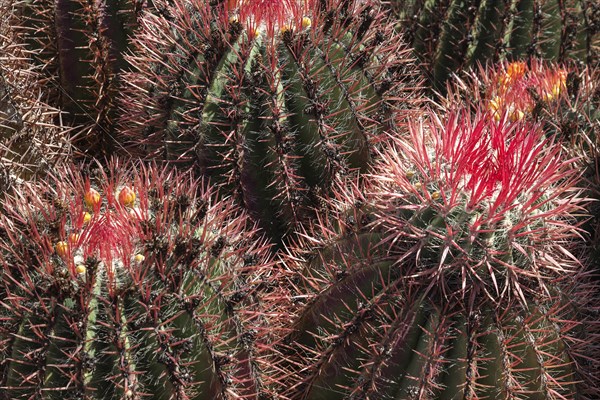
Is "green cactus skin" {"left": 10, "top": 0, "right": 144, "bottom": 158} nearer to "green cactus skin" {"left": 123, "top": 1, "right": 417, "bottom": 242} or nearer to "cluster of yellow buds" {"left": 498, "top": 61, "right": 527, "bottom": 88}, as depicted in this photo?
"green cactus skin" {"left": 123, "top": 1, "right": 417, "bottom": 242}

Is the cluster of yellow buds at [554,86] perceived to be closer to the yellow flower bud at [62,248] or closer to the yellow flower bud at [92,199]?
the yellow flower bud at [92,199]

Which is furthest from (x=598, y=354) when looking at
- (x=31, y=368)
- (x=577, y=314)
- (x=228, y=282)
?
(x=31, y=368)

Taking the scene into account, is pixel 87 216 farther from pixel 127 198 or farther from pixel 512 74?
pixel 512 74

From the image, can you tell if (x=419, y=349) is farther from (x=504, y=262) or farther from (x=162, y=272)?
(x=162, y=272)

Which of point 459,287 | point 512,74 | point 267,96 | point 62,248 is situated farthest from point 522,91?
point 62,248

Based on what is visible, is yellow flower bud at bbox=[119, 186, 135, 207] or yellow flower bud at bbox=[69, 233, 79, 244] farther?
yellow flower bud at bbox=[119, 186, 135, 207]

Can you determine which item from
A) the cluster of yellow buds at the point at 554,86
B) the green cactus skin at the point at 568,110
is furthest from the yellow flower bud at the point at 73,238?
the cluster of yellow buds at the point at 554,86

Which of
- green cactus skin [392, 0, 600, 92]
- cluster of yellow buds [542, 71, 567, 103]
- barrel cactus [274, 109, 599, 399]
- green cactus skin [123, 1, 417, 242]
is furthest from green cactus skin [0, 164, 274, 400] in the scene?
green cactus skin [392, 0, 600, 92]
